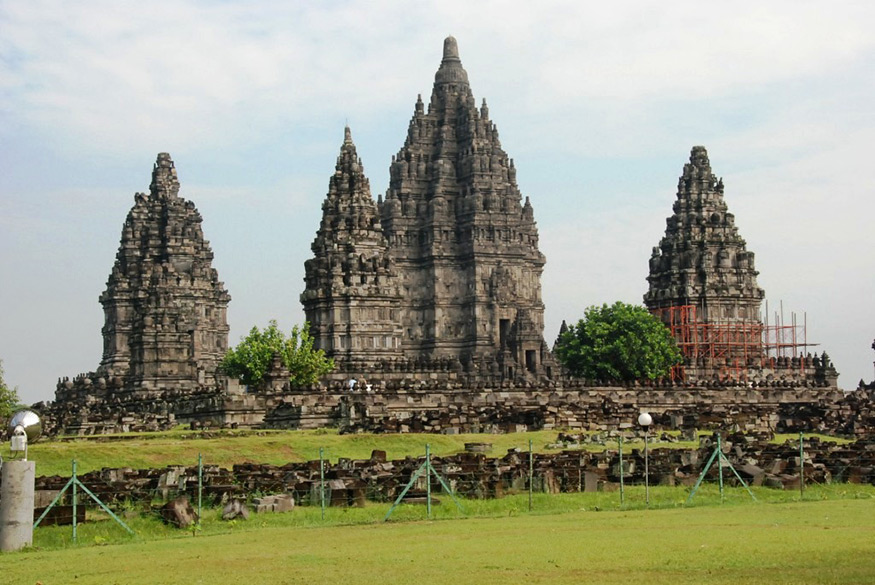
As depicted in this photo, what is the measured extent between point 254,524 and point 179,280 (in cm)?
8963

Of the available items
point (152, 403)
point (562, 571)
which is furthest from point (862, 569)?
point (152, 403)

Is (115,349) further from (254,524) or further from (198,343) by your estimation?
(254,524)

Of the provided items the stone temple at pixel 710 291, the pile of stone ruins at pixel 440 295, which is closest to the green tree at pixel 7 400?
the pile of stone ruins at pixel 440 295

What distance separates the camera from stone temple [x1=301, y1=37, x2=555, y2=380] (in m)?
108

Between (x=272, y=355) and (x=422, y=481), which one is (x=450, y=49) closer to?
(x=272, y=355)

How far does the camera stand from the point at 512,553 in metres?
28.2

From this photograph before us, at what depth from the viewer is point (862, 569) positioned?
24.6 m

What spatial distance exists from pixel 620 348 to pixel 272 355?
25.2 metres

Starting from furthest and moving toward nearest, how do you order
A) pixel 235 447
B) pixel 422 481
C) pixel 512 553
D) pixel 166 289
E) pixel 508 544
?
pixel 166 289 → pixel 235 447 → pixel 422 481 → pixel 508 544 → pixel 512 553

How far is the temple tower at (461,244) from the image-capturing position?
407 feet

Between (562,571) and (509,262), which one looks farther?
(509,262)

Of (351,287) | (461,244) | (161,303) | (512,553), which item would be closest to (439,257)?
(461,244)

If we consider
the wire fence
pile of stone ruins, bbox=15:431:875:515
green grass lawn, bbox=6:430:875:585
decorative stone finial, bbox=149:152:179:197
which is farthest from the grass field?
decorative stone finial, bbox=149:152:179:197

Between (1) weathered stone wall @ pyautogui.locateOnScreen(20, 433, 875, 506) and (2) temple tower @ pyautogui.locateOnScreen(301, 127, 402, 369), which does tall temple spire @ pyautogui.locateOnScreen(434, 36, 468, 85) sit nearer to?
(2) temple tower @ pyautogui.locateOnScreen(301, 127, 402, 369)
